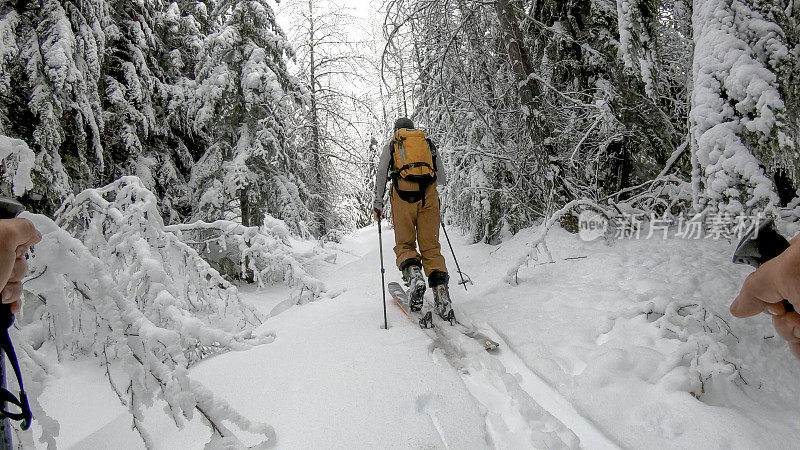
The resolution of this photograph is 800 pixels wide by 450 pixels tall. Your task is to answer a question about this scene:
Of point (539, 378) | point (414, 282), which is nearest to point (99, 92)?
point (414, 282)

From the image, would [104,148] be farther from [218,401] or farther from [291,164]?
[218,401]

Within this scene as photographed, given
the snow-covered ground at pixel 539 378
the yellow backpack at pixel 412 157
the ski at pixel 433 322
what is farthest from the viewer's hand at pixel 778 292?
the yellow backpack at pixel 412 157

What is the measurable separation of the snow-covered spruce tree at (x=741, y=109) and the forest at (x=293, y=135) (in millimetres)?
13

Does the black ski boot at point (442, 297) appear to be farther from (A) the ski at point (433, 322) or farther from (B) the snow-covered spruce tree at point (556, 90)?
(B) the snow-covered spruce tree at point (556, 90)

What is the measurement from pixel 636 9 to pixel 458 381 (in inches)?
142

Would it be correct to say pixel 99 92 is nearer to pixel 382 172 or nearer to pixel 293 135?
pixel 293 135

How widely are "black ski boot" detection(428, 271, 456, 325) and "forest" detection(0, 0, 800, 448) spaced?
4.07 ft

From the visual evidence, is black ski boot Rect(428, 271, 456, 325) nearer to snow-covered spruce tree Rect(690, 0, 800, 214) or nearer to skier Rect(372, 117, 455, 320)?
skier Rect(372, 117, 455, 320)

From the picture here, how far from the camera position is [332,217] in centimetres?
1531

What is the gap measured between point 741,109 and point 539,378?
2.29 meters

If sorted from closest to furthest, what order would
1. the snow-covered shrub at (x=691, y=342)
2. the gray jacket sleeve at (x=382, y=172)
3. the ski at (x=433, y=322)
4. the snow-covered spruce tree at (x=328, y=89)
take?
the snow-covered shrub at (x=691, y=342), the ski at (x=433, y=322), the gray jacket sleeve at (x=382, y=172), the snow-covered spruce tree at (x=328, y=89)

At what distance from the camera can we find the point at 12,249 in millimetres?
1100

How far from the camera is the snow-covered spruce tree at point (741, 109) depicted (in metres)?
2.63

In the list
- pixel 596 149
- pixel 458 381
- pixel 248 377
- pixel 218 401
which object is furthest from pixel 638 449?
pixel 596 149
